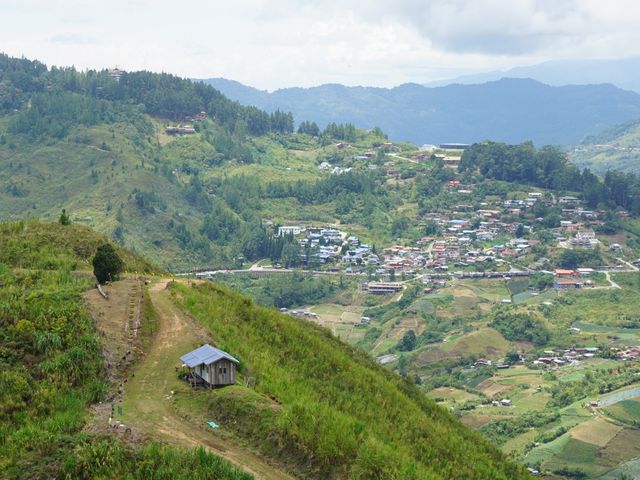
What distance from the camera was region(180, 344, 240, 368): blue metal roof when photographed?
19438mm

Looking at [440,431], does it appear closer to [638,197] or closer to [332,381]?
[332,381]

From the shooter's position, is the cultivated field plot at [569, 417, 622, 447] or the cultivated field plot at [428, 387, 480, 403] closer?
the cultivated field plot at [569, 417, 622, 447]

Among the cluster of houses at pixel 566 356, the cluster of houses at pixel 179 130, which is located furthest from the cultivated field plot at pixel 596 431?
the cluster of houses at pixel 179 130

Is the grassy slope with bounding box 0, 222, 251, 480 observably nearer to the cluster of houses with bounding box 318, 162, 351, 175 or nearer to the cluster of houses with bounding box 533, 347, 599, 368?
the cluster of houses with bounding box 533, 347, 599, 368

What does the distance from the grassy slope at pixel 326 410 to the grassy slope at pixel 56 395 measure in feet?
6.85

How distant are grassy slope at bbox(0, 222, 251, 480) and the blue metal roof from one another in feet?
6.83

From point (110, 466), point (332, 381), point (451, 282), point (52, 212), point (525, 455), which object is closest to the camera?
point (110, 466)

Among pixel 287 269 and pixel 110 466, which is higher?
pixel 110 466

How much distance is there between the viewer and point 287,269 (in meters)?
95.6

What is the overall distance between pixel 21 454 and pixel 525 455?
3329 centimetres

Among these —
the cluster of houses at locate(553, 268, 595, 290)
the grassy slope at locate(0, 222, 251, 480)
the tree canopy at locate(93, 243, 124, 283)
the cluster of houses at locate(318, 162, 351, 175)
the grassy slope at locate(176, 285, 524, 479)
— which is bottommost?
the cluster of houses at locate(553, 268, 595, 290)

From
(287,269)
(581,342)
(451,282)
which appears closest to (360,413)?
(581,342)

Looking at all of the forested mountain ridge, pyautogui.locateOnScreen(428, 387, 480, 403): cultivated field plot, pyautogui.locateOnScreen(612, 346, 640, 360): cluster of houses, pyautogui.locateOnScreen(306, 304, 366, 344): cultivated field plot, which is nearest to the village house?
pyautogui.locateOnScreen(428, 387, 480, 403): cultivated field plot

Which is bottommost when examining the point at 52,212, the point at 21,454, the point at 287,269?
the point at 287,269
